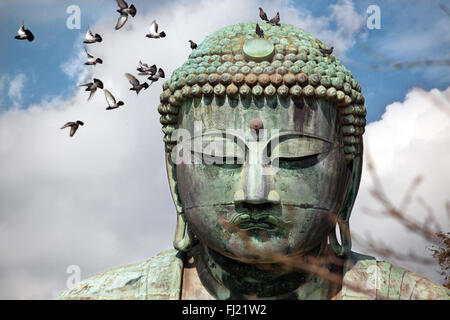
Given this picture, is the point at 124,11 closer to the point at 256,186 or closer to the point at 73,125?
the point at 73,125

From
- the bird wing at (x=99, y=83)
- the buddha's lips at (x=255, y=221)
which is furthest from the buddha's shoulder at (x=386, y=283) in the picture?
the bird wing at (x=99, y=83)

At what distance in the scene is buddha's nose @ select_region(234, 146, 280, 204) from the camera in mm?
6488

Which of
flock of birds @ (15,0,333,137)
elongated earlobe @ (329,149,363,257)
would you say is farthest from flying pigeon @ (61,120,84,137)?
elongated earlobe @ (329,149,363,257)

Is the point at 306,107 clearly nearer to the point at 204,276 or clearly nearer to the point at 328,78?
the point at 328,78

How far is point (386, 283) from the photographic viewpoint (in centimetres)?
714

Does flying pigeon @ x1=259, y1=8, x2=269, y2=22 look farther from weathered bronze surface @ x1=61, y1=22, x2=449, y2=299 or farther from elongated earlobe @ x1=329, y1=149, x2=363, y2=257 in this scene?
elongated earlobe @ x1=329, y1=149, x2=363, y2=257

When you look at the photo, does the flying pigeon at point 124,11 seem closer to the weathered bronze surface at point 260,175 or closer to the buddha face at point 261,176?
the weathered bronze surface at point 260,175

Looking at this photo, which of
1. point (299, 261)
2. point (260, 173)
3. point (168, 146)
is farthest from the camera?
point (168, 146)

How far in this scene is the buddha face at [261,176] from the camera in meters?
6.62

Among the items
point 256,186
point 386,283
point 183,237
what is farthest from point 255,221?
point 386,283

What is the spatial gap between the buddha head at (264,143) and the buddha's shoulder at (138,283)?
549 millimetres
